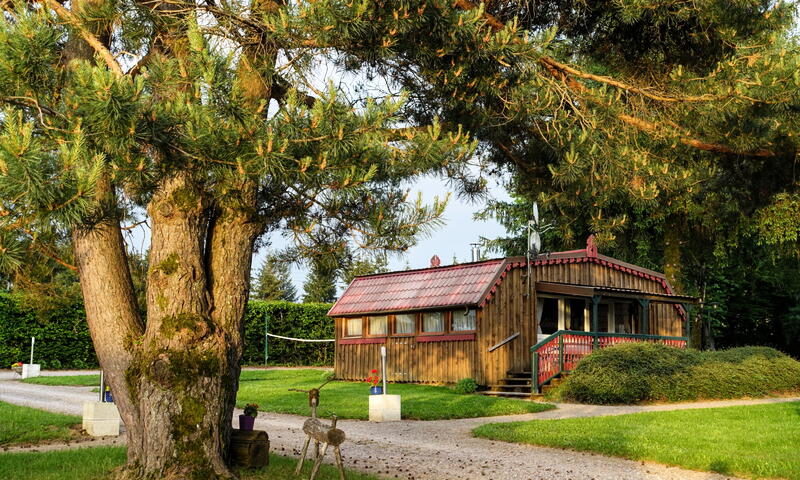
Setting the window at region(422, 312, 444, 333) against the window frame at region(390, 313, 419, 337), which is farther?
the window frame at region(390, 313, 419, 337)

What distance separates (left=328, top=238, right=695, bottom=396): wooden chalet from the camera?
65.2ft

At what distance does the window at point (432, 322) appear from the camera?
832 inches

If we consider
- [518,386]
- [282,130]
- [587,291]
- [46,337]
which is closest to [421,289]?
[518,386]

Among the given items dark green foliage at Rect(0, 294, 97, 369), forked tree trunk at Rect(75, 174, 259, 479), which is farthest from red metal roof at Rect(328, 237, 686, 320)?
forked tree trunk at Rect(75, 174, 259, 479)

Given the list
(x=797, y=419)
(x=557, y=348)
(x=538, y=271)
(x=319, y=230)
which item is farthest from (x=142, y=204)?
(x=538, y=271)

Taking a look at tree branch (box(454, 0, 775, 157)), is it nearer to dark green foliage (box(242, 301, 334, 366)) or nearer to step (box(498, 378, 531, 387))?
step (box(498, 378, 531, 387))

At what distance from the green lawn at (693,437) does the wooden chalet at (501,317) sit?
5.35 meters

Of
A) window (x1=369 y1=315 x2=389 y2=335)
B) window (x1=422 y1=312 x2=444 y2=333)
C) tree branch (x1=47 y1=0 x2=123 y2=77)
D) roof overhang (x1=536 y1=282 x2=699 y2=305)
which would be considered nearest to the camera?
tree branch (x1=47 y1=0 x2=123 y2=77)

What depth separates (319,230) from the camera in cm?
930

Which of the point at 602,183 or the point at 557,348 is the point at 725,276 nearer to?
the point at 557,348

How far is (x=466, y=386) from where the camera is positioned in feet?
62.3

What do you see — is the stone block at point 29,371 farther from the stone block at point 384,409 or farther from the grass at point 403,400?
the stone block at point 384,409

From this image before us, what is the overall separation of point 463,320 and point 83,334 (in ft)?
49.1

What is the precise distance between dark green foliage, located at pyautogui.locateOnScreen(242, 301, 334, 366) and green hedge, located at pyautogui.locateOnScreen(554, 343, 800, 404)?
16653 mm
